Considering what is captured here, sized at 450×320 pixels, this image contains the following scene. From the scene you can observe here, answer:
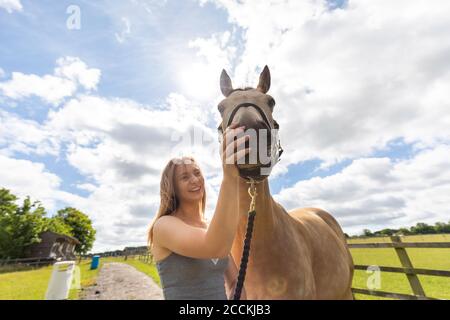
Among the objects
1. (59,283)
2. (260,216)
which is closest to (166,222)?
(260,216)

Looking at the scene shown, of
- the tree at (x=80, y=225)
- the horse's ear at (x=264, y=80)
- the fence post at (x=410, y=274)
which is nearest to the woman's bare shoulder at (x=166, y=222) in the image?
the horse's ear at (x=264, y=80)

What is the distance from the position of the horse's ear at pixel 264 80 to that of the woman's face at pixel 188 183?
5.74 ft

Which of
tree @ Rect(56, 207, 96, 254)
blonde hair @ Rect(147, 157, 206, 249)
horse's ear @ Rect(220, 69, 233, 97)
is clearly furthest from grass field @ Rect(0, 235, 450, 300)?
tree @ Rect(56, 207, 96, 254)

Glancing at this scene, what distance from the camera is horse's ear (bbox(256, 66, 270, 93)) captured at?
313cm

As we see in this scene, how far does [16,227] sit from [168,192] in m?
47.8

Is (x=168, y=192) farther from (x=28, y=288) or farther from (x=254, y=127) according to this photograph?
(x=28, y=288)

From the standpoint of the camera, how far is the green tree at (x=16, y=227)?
3747cm

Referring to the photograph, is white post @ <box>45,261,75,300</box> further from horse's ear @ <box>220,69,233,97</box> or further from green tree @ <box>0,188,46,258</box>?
green tree @ <box>0,188,46,258</box>

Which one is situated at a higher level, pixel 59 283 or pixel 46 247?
pixel 46 247

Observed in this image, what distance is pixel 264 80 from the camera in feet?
10.3

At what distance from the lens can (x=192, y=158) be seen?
1860 millimetres

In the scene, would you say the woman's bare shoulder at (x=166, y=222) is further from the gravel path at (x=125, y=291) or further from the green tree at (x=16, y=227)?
the green tree at (x=16, y=227)

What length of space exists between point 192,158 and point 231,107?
0.70 meters
